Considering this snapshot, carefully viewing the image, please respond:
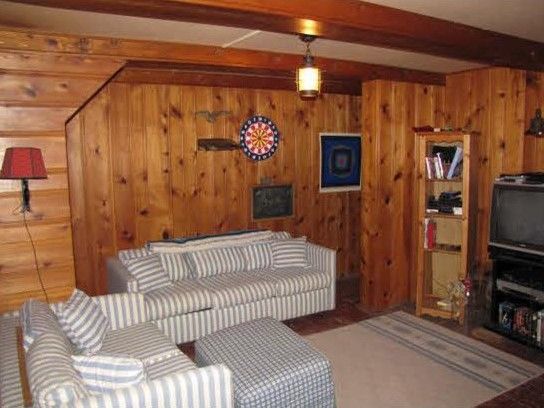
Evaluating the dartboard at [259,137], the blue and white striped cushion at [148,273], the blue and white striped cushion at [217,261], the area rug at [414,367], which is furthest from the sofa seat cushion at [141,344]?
the dartboard at [259,137]

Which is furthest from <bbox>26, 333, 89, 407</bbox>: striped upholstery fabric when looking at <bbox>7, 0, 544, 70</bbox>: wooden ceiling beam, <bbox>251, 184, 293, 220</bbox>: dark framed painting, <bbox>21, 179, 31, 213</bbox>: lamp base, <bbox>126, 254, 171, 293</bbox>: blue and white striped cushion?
<bbox>251, 184, 293, 220</bbox>: dark framed painting

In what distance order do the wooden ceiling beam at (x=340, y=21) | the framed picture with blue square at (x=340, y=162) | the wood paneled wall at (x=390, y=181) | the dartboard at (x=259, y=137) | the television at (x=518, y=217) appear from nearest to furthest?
the wooden ceiling beam at (x=340, y=21) → the television at (x=518, y=217) → the wood paneled wall at (x=390, y=181) → the dartboard at (x=259, y=137) → the framed picture with blue square at (x=340, y=162)

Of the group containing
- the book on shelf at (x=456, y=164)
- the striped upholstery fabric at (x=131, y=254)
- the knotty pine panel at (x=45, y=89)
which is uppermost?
the knotty pine panel at (x=45, y=89)

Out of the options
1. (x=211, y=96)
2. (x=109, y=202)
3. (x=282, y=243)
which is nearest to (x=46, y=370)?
(x=109, y=202)

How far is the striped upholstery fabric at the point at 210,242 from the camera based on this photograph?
13.7 feet

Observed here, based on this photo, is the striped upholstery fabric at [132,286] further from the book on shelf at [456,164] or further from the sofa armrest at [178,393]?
the book on shelf at [456,164]

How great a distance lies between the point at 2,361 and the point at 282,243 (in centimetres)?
270

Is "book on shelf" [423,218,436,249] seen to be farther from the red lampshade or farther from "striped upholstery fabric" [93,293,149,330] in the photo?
the red lampshade

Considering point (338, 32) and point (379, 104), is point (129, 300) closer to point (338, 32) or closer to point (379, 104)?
point (338, 32)

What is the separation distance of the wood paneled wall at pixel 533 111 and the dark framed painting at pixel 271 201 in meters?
2.53

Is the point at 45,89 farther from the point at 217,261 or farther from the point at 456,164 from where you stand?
the point at 456,164

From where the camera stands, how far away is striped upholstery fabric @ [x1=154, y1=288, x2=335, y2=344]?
3719 millimetres

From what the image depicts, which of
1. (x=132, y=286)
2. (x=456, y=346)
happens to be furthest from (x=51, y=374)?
(x=456, y=346)

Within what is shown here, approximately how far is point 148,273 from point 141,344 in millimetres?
1025
